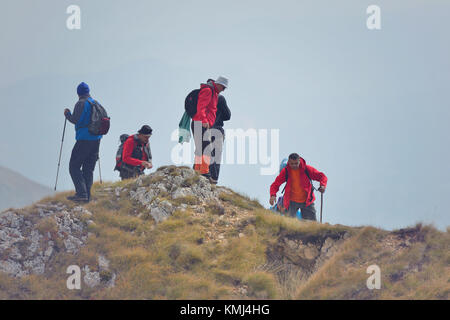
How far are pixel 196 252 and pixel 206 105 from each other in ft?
14.7

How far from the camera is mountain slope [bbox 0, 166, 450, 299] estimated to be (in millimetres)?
9875

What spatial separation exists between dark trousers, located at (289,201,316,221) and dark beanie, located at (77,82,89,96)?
6221mm

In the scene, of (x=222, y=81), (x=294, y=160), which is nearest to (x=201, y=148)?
(x=222, y=81)

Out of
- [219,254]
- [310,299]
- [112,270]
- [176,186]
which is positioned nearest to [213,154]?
[176,186]

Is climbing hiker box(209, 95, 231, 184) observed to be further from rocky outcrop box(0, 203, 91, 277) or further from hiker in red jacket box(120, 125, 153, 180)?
rocky outcrop box(0, 203, 91, 277)

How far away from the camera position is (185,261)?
10609mm

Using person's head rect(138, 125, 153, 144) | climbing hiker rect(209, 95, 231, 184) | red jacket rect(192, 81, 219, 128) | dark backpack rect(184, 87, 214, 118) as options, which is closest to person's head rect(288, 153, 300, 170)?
climbing hiker rect(209, 95, 231, 184)

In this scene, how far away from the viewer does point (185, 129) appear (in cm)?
1405

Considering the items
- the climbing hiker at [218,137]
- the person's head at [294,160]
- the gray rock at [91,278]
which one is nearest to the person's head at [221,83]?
the climbing hiker at [218,137]
